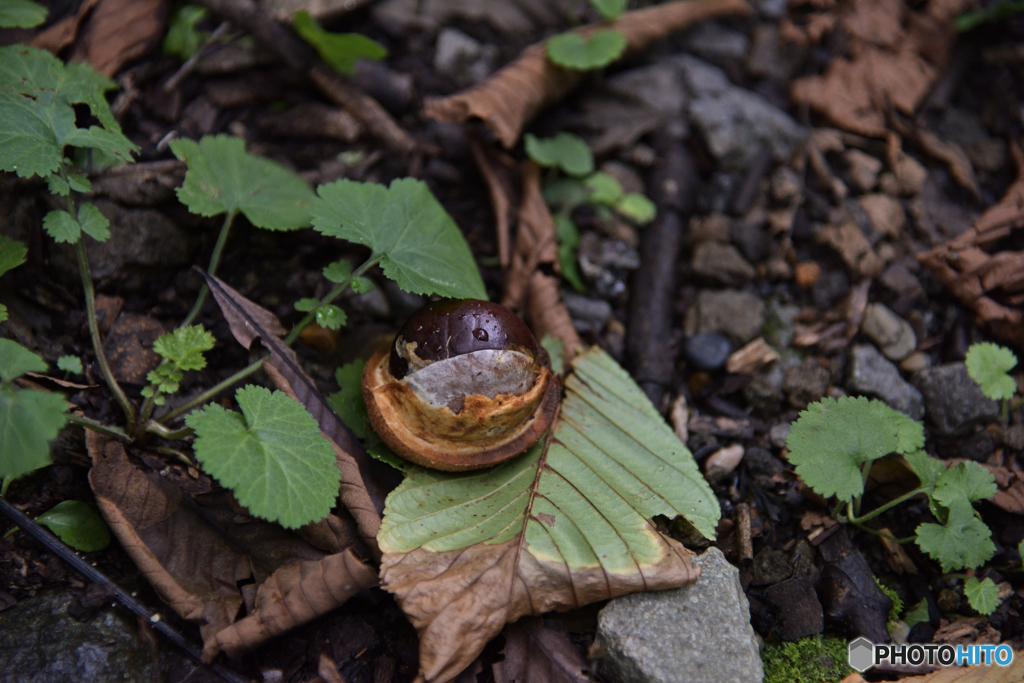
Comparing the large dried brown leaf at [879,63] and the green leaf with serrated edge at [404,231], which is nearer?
the green leaf with serrated edge at [404,231]

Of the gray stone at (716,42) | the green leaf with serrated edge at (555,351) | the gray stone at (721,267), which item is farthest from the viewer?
the gray stone at (716,42)

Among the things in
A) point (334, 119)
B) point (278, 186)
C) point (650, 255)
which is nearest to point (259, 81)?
point (334, 119)

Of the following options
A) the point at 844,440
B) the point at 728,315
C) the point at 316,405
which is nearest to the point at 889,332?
the point at 728,315

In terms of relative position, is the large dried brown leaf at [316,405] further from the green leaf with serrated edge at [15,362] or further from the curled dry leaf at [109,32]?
the curled dry leaf at [109,32]

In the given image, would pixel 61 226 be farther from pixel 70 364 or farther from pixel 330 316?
pixel 330 316

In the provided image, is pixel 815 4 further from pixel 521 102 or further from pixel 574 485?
pixel 574 485

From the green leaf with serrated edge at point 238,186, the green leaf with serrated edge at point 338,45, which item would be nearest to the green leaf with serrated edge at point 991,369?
the green leaf with serrated edge at point 238,186
